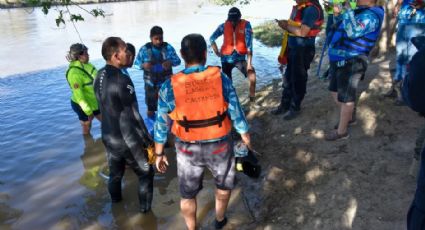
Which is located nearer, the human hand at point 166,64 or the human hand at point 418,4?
the human hand at point 418,4

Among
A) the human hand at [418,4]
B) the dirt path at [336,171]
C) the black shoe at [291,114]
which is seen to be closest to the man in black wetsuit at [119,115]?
the dirt path at [336,171]

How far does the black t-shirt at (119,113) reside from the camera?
3.97 meters

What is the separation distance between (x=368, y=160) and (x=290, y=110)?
6.76 ft

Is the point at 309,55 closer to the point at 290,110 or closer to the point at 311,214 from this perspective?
the point at 290,110

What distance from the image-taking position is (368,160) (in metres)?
4.68

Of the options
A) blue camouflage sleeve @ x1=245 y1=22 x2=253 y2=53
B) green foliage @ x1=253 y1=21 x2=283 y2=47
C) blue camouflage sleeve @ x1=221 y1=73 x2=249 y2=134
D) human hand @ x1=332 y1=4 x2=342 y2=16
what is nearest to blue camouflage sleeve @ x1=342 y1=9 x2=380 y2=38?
human hand @ x1=332 y1=4 x2=342 y2=16

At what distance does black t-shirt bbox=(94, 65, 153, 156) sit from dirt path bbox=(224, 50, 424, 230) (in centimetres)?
167

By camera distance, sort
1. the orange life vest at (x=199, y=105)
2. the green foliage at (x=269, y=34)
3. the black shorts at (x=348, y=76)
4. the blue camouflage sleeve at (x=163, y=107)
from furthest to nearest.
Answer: the green foliage at (x=269, y=34)
the black shorts at (x=348, y=76)
the blue camouflage sleeve at (x=163, y=107)
the orange life vest at (x=199, y=105)

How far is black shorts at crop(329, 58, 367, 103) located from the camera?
15.6 feet

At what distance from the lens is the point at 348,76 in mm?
4852

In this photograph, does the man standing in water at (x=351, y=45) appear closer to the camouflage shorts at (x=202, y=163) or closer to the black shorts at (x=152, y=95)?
Answer: the camouflage shorts at (x=202, y=163)

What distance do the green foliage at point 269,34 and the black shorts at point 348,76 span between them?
12.6 meters

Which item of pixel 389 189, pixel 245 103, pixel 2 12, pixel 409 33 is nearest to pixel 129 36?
pixel 245 103

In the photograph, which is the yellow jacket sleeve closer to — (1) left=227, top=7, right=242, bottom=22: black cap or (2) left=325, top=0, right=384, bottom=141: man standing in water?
(1) left=227, top=7, right=242, bottom=22: black cap
